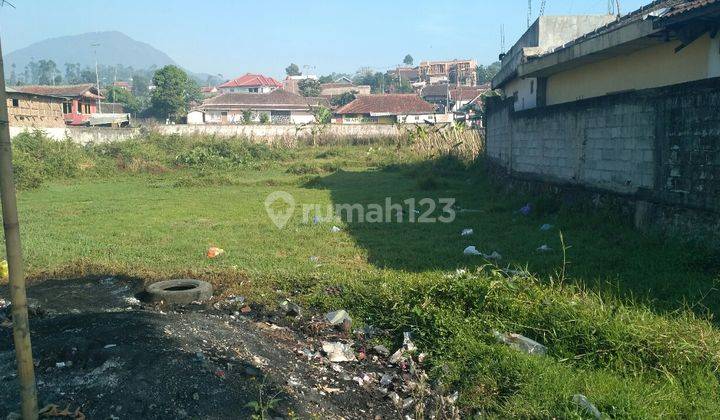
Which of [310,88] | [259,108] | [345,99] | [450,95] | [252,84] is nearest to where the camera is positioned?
[259,108]

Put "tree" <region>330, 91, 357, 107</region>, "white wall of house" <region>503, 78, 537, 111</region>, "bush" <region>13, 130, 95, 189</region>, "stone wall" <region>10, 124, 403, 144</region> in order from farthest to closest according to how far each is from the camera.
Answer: "tree" <region>330, 91, 357, 107</region>
"stone wall" <region>10, 124, 403, 144</region>
"bush" <region>13, 130, 95, 189</region>
"white wall of house" <region>503, 78, 537, 111</region>

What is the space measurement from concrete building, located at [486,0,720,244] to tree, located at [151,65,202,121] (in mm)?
43103

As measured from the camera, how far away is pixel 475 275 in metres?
4.79

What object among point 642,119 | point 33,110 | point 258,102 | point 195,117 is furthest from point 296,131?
point 642,119

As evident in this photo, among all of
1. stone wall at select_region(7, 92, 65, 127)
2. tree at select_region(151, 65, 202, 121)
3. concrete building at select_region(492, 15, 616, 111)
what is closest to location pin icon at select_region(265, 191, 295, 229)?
concrete building at select_region(492, 15, 616, 111)

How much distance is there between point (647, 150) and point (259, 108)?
4642 cm

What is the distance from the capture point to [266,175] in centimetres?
2053

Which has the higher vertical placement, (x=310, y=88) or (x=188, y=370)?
(x=310, y=88)

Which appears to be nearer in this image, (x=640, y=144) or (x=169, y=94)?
(x=640, y=144)

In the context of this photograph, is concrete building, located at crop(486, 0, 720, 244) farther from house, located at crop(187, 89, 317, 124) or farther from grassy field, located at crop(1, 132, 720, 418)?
house, located at crop(187, 89, 317, 124)

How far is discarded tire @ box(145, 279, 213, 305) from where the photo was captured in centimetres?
516

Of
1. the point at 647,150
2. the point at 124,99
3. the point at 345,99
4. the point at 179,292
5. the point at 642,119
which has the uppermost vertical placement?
the point at 124,99

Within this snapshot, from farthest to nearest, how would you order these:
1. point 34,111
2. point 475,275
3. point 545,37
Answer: point 34,111, point 545,37, point 475,275

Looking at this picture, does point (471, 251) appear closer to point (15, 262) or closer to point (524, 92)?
point (15, 262)
